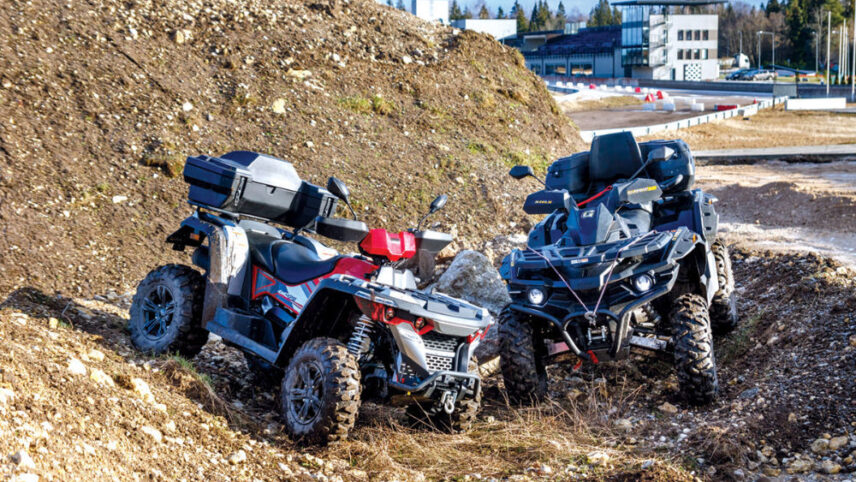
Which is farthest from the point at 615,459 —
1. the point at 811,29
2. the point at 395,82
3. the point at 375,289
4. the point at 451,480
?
the point at 811,29

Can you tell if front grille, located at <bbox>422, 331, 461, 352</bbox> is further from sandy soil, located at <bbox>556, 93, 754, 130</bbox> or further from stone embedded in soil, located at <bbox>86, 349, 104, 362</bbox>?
sandy soil, located at <bbox>556, 93, 754, 130</bbox>

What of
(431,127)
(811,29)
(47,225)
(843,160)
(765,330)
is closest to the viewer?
(765,330)

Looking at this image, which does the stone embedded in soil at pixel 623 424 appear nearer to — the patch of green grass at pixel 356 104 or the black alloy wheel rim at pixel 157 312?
the black alloy wheel rim at pixel 157 312

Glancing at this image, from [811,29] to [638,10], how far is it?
2729cm

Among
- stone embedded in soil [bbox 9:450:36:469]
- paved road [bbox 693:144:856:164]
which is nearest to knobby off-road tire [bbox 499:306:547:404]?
stone embedded in soil [bbox 9:450:36:469]

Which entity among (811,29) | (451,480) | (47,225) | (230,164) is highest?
(811,29)

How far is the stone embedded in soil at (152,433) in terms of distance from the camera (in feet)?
16.8

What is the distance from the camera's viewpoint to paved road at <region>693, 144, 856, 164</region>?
2427cm

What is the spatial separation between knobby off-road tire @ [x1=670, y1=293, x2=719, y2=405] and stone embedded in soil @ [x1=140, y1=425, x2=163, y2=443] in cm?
378

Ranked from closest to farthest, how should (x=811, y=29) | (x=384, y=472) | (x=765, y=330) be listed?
(x=384, y=472)
(x=765, y=330)
(x=811, y=29)

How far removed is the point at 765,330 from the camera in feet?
27.9

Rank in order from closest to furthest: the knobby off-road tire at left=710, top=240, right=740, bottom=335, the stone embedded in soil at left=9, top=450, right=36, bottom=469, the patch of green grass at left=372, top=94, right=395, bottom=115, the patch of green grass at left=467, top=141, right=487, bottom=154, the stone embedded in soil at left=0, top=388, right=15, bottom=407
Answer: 1. the stone embedded in soil at left=9, top=450, right=36, bottom=469
2. the stone embedded in soil at left=0, top=388, right=15, bottom=407
3. the knobby off-road tire at left=710, top=240, right=740, bottom=335
4. the patch of green grass at left=372, top=94, right=395, bottom=115
5. the patch of green grass at left=467, top=141, right=487, bottom=154

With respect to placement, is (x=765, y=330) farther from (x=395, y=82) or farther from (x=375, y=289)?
(x=395, y=82)

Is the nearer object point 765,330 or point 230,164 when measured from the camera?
point 230,164
